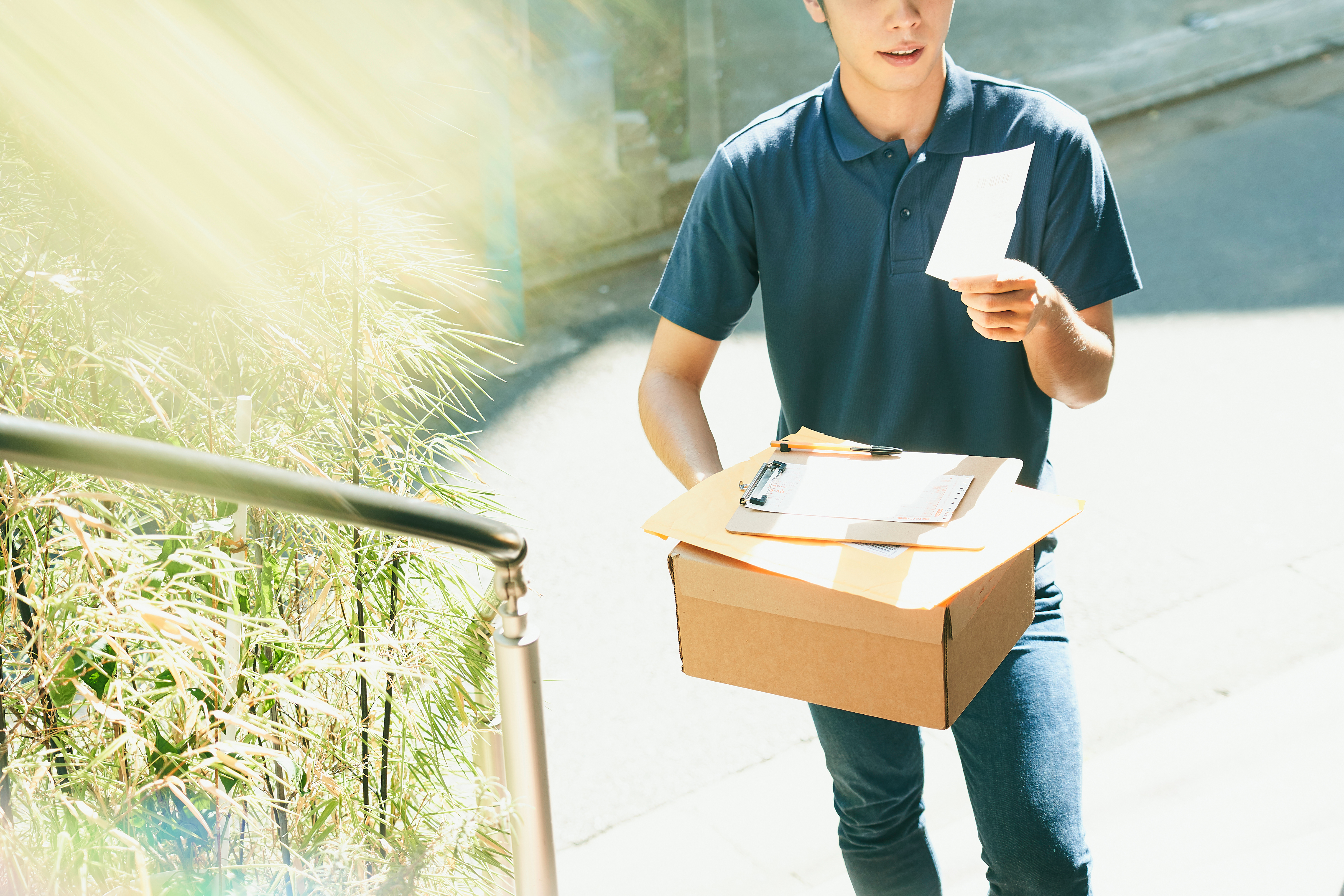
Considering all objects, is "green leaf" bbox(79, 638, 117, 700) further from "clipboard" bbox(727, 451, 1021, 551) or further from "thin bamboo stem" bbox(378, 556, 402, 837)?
"clipboard" bbox(727, 451, 1021, 551)

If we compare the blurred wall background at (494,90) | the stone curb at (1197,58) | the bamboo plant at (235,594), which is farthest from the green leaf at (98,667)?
the stone curb at (1197,58)

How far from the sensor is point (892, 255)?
6.44ft

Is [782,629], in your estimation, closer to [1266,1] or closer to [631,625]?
[631,625]

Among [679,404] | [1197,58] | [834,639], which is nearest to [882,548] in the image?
[834,639]

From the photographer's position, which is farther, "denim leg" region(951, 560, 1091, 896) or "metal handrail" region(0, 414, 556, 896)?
"denim leg" region(951, 560, 1091, 896)

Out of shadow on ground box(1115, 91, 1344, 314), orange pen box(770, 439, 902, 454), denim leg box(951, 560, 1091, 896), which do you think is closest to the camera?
orange pen box(770, 439, 902, 454)

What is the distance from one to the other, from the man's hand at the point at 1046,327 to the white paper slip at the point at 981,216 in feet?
0.07

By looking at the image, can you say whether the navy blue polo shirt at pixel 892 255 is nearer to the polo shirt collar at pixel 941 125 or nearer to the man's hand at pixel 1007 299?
the polo shirt collar at pixel 941 125

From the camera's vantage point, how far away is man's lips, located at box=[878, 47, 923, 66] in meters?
1.90

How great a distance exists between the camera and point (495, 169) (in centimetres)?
534

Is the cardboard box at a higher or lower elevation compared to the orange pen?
lower

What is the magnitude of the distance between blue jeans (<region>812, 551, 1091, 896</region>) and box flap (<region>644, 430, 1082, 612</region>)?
1.30 ft

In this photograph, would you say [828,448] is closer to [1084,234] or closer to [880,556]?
[880,556]

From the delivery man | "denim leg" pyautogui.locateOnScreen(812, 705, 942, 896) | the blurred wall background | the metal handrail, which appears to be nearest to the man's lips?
the delivery man
